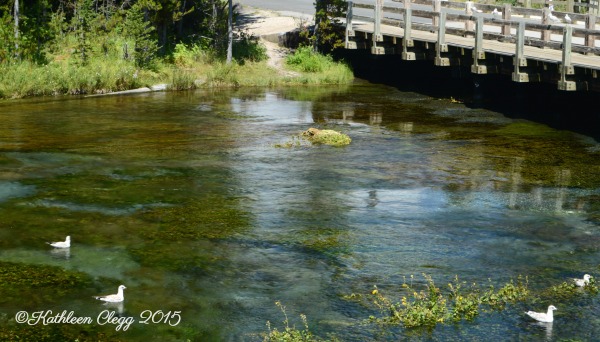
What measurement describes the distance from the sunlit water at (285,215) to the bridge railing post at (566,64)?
1.38 m

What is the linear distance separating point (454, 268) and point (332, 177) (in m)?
6.14

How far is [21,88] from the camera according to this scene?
1143 inches

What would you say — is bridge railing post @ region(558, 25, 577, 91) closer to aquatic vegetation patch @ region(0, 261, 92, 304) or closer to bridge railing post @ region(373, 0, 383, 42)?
bridge railing post @ region(373, 0, 383, 42)

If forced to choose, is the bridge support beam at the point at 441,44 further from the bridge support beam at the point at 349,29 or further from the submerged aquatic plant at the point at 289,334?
the submerged aquatic plant at the point at 289,334

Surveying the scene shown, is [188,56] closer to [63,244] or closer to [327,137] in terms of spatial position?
[327,137]

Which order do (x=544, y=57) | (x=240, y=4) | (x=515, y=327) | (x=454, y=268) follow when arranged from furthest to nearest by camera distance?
(x=240, y=4) → (x=544, y=57) → (x=454, y=268) → (x=515, y=327)

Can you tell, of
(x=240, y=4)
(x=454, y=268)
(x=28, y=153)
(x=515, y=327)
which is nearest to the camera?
(x=515, y=327)

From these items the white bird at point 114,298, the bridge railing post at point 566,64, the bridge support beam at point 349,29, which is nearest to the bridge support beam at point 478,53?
the bridge railing post at point 566,64

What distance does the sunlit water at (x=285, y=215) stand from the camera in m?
12.3

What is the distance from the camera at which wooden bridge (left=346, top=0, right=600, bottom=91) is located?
79.5 feet

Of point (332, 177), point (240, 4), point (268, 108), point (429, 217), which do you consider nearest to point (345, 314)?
point (429, 217)

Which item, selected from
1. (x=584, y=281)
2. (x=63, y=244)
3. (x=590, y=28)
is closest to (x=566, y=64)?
(x=590, y=28)

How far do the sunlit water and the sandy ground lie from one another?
9814 mm

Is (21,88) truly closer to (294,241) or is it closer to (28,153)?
(28,153)
